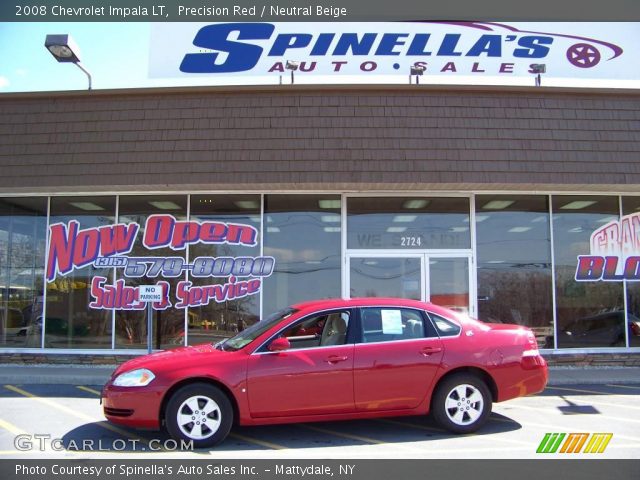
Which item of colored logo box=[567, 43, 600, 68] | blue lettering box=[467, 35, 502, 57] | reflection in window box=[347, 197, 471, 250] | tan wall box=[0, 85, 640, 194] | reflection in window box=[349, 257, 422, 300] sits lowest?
reflection in window box=[349, 257, 422, 300]

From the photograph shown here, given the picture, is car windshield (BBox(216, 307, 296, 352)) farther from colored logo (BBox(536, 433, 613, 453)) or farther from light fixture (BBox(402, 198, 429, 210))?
light fixture (BBox(402, 198, 429, 210))

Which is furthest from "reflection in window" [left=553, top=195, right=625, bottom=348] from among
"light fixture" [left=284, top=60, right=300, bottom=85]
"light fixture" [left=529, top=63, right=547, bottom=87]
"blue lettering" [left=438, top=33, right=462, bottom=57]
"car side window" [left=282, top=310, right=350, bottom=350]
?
"car side window" [left=282, top=310, right=350, bottom=350]

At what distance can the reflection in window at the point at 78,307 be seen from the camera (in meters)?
10.8

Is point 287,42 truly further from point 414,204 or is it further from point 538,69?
point 538,69

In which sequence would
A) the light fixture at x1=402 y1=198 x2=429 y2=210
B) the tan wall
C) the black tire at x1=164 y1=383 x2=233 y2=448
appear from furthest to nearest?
the light fixture at x1=402 y1=198 x2=429 y2=210 < the tan wall < the black tire at x1=164 y1=383 x2=233 y2=448

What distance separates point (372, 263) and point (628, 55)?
630cm

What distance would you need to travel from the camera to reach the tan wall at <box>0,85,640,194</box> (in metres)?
9.84

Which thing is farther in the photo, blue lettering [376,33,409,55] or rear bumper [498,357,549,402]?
blue lettering [376,33,409,55]

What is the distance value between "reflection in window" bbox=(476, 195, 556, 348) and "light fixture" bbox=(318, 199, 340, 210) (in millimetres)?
2753

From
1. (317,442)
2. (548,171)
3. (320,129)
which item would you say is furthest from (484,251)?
(317,442)

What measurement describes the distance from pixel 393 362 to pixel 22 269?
8.44 meters

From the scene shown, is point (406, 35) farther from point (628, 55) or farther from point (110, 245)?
point (110, 245)

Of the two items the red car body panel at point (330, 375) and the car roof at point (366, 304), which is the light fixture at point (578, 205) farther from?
the car roof at point (366, 304)

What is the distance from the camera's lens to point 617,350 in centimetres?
1070
